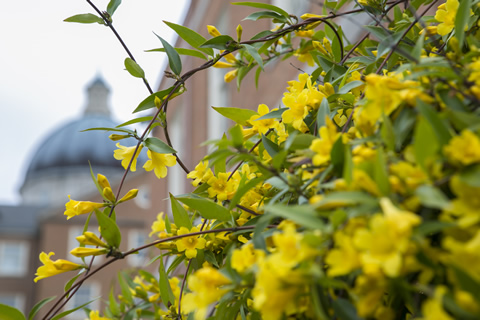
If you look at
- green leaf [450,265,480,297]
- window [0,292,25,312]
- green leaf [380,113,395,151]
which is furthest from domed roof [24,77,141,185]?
green leaf [450,265,480,297]

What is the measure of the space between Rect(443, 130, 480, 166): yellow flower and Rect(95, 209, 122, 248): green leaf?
1.21ft

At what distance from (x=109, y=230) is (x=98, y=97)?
36112mm

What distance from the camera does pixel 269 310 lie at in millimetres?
400

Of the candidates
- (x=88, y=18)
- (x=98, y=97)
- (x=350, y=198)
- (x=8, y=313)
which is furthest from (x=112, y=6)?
(x=98, y=97)

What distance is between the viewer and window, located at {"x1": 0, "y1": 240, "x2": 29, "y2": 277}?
1705 centimetres

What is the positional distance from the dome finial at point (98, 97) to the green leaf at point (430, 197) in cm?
3581

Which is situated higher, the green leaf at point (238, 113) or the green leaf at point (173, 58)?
the green leaf at point (173, 58)

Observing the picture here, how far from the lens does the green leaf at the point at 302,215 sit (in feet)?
1.30

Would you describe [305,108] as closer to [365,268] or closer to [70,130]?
[365,268]

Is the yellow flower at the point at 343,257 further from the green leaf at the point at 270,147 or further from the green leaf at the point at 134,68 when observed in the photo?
the green leaf at the point at 134,68

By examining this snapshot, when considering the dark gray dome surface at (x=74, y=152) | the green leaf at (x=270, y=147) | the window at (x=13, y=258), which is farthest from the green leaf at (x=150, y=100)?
the dark gray dome surface at (x=74, y=152)

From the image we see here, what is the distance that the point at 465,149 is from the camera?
1.22 ft

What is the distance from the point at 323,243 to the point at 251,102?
12.6 feet

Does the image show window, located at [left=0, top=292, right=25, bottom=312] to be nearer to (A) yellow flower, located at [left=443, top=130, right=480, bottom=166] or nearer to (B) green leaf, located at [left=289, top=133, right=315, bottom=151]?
(B) green leaf, located at [left=289, top=133, right=315, bottom=151]
